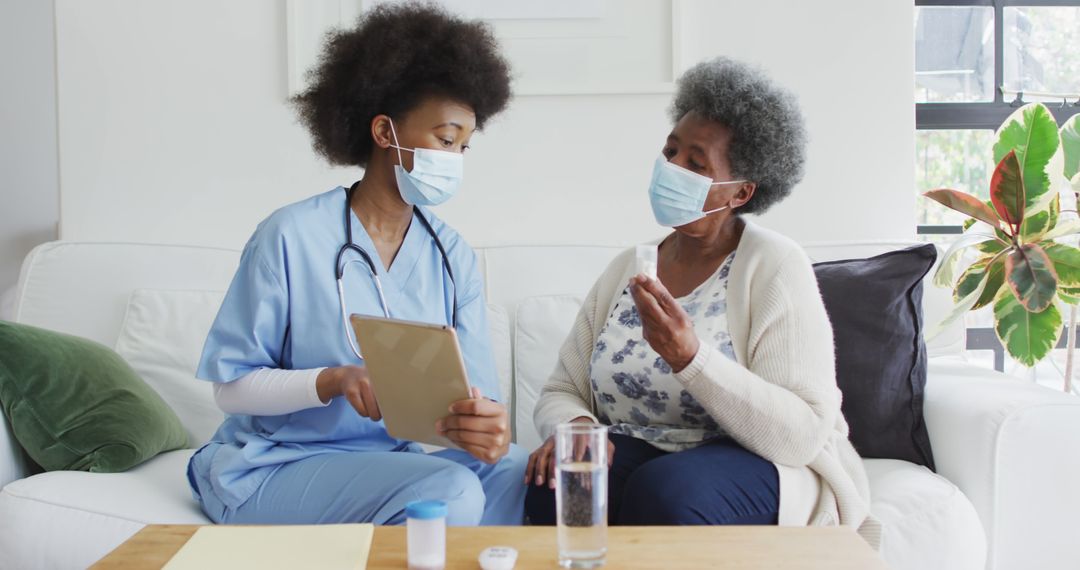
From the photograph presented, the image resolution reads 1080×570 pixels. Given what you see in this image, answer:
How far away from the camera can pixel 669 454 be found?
1.61m

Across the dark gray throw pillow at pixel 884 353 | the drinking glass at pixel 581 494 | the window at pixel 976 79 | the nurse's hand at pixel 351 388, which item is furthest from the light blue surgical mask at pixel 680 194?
the window at pixel 976 79

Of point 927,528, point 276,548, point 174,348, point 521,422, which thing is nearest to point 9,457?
point 174,348

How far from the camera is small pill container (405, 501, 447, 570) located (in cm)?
108

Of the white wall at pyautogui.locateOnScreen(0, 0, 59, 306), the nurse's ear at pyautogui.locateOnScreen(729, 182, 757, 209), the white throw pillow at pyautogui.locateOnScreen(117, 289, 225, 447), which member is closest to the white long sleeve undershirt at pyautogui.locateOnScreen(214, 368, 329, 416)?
the white throw pillow at pyautogui.locateOnScreen(117, 289, 225, 447)

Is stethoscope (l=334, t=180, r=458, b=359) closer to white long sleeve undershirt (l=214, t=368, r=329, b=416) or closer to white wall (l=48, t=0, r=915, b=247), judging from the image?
white long sleeve undershirt (l=214, t=368, r=329, b=416)

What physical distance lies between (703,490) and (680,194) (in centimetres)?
56

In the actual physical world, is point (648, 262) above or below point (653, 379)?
above

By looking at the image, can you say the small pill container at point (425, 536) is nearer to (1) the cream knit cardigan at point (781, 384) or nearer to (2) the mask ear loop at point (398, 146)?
(1) the cream knit cardigan at point (781, 384)

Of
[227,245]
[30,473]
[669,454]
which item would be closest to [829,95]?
[669,454]

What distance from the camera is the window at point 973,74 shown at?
9.56 feet

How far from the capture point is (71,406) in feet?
5.69

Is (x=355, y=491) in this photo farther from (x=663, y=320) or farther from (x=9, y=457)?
(x=9, y=457)

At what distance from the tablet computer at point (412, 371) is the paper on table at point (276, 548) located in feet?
0.71

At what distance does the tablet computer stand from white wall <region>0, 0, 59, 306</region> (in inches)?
74.8
